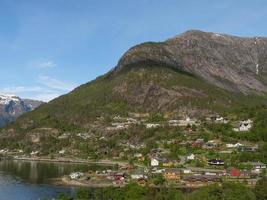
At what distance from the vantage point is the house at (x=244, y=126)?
154 m

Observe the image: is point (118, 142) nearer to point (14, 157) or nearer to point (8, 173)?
point (14, 157)

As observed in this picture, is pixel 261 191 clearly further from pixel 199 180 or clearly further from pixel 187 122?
pixel 187 122

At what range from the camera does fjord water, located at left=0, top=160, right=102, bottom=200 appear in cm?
9819

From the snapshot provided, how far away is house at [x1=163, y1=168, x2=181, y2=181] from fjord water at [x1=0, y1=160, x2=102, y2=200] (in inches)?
863

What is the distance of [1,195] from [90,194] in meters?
25.7

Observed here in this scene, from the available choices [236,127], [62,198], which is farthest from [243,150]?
[62,198]

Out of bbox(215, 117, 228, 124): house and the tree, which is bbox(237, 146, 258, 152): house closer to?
bbox(215, 117, 228, 124): house

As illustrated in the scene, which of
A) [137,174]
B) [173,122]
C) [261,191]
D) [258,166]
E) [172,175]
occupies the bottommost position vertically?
[261,191]

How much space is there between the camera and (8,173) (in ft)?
441

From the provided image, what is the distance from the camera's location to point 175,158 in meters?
135

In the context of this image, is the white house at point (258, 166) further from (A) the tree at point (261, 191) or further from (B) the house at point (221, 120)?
(B) the house at point (221, 120)

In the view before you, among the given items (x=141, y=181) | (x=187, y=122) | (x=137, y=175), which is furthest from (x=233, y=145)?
(x=187, y=122)

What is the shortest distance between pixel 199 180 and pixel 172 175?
8.02m

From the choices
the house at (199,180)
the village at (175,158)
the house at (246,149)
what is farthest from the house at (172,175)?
the house at (246,149)
